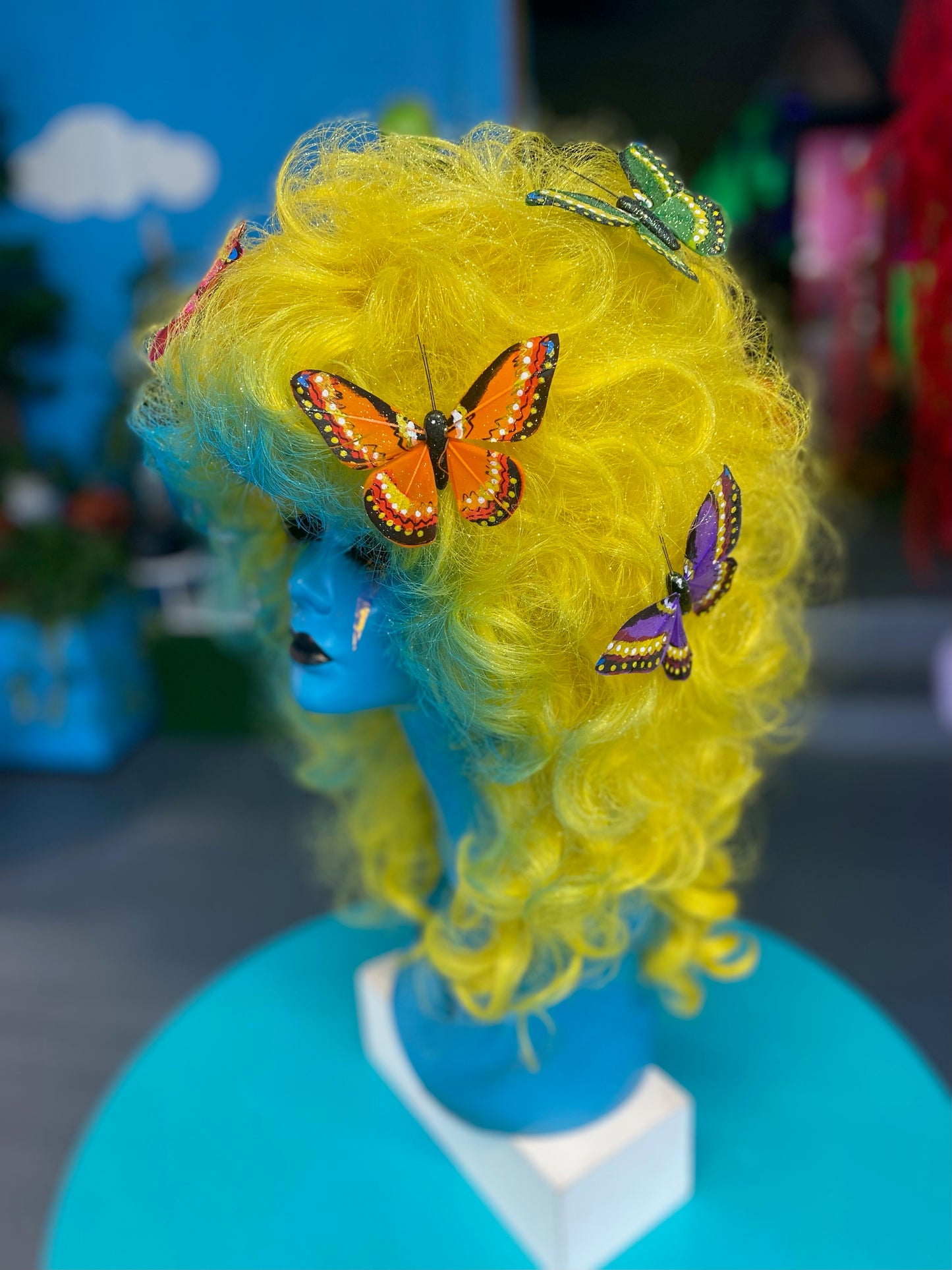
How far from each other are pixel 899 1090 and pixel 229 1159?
705mm

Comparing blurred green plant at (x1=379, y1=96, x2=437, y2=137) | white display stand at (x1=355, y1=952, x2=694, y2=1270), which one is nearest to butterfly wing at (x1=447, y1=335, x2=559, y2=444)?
white display stand at (x1=355, y1=952, x2=694, y2=1270)

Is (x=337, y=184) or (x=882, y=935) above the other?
(x=337, y=184)

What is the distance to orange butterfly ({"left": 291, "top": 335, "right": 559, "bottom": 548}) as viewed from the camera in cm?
56

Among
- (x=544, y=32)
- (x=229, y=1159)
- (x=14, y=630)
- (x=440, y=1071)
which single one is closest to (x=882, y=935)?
(x=440, y=1071)

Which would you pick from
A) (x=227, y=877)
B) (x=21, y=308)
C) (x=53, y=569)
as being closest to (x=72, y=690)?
(x=53, y=569)

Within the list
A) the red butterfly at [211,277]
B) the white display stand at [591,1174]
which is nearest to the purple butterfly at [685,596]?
the red butterfly at [211,277]

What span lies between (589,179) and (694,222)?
3.3 inches

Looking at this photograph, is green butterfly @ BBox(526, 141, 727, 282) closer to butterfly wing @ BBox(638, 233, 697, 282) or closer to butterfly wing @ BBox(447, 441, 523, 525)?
butterfly wing @ BBox(638, 233, 697, 282)

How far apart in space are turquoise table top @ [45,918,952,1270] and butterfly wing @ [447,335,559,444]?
77 centimetres

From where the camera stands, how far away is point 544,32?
289cm

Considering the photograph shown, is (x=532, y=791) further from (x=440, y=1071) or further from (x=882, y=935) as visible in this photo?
(x=882, y=935)

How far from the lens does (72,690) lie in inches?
95.3

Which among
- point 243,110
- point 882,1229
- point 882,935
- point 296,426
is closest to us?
point 296,426

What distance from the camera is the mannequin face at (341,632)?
2.35ft
